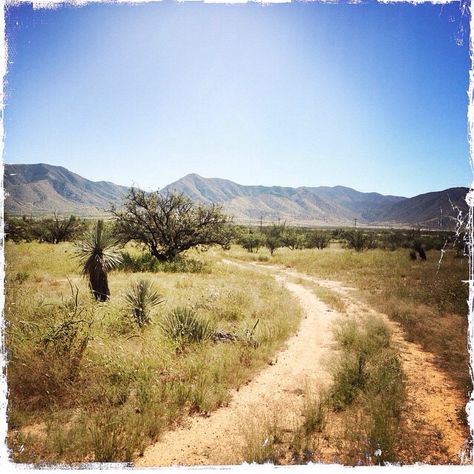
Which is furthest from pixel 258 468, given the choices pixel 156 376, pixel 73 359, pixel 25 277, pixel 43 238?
pixel 43 238

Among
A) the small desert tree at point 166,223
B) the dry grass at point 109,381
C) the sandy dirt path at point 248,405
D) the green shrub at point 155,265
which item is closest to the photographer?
the dry grass at point 109,381

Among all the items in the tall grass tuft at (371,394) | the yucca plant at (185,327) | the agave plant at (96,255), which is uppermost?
the agave plant at (96,255)

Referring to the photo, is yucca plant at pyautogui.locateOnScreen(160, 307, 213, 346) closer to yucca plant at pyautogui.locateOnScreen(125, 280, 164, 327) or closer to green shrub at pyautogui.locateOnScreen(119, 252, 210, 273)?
yucca plant at pyautogui.locateOnScreen(125, 280, 164, 327)

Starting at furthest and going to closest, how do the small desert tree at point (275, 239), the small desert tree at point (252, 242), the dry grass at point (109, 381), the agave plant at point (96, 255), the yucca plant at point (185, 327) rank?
the small desert tree at point (252, 242) → the small desert tree at point (275, 239) → the agave plant at point (96, 255) → the yucca plant at point (185, 327) → the dry grass at point (109, 381)

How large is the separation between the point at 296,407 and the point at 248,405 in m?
0.77

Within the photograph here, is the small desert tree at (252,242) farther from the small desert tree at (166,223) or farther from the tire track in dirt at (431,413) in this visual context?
the tire track in dirt at (431,413)

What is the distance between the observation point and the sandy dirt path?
3854 mm

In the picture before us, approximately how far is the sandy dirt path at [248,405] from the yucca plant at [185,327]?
1.67 m

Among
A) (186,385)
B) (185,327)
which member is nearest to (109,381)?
(186,385)

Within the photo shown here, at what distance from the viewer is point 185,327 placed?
23.2 ft

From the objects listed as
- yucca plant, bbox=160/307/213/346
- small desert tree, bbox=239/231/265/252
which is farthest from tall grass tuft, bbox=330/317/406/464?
small desert tree, bbox=239/231/265/252

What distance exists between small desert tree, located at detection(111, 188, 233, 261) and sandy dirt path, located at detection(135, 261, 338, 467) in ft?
51.3

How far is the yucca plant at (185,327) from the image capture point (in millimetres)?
6977

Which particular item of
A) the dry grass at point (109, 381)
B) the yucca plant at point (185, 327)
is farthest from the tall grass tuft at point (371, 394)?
the yucca plant at point (185, 327)
